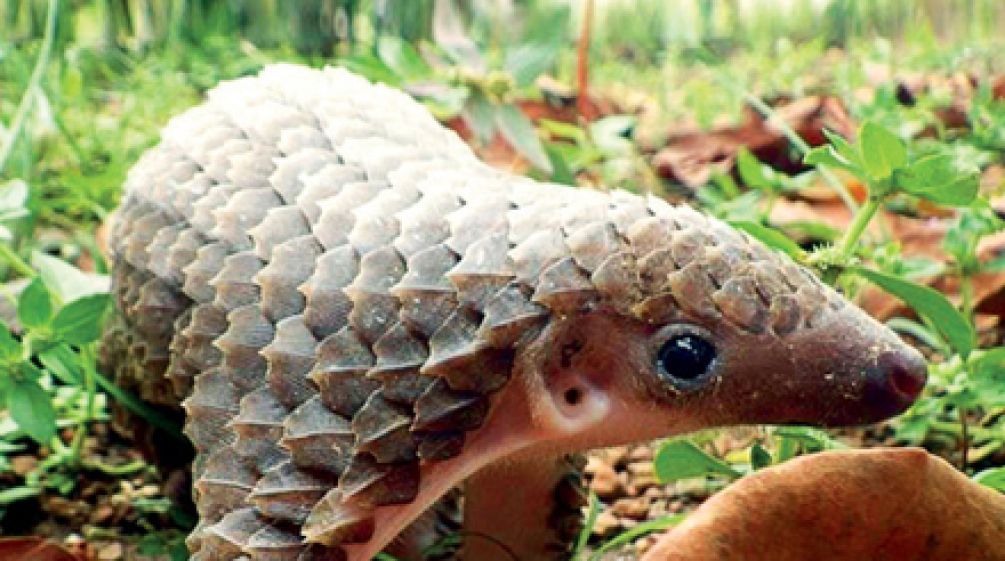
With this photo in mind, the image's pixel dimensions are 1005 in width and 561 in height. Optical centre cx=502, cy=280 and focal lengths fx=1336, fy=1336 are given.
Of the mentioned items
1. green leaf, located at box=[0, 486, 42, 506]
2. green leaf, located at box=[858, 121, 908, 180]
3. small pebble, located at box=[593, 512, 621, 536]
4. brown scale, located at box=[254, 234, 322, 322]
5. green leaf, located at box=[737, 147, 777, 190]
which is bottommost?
green leaf, located at box=[0, 486, 42, 506]

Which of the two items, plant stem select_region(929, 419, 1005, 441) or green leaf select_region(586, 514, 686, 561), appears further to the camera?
plant stem select_region(929, 419, 1005, 441)

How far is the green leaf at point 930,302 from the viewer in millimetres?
1361

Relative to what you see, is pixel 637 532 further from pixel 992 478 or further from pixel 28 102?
pixel 28 102

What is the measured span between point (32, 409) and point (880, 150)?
0.96 meters

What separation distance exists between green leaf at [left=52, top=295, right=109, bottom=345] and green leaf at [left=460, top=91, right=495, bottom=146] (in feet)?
2.08

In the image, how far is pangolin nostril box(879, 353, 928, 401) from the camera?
1087 mm

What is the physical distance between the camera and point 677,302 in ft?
3.55

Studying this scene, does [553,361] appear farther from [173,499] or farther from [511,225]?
[173,499]

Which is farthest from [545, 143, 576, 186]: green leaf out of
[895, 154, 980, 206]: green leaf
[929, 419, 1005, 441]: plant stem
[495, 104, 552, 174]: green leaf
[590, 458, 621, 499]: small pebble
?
[895, 154, 980, 206]: green leaf

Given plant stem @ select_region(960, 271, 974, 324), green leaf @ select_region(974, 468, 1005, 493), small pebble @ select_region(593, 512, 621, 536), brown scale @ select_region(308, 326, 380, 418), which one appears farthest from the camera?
plant stem @ select_region(960, 271, 974, 324)

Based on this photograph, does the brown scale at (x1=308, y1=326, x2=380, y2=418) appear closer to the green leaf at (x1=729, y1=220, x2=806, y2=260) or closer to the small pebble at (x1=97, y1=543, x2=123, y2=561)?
the green leaf at (x1=729, y1=220, x2=806, y2=260)

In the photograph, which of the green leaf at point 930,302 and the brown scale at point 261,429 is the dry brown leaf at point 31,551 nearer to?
the brown scale at point 261,429

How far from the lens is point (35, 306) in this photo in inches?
59.5

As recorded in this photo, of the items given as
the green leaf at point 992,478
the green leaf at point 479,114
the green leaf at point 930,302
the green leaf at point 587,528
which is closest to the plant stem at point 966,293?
the green leaf at point 930,302
